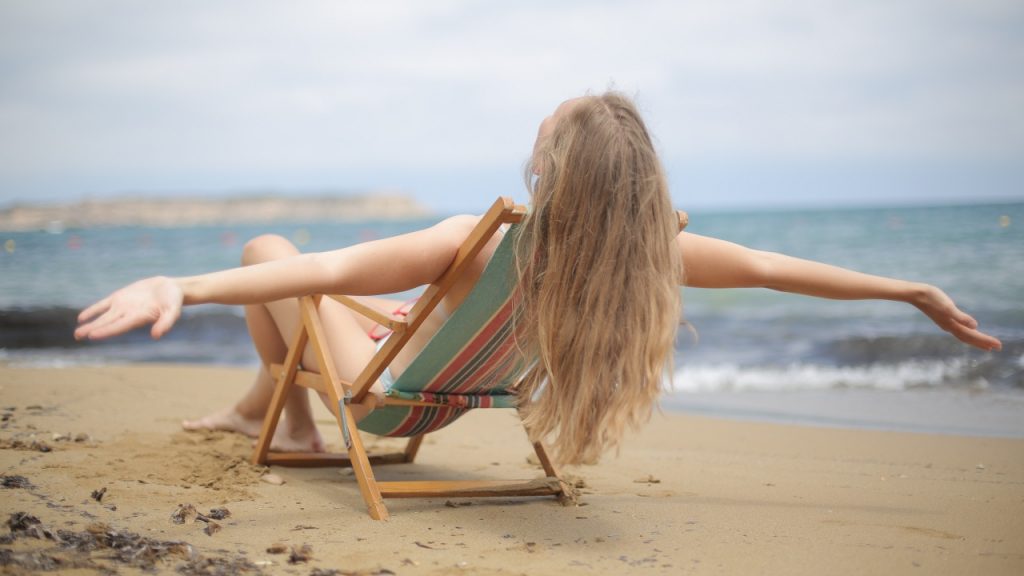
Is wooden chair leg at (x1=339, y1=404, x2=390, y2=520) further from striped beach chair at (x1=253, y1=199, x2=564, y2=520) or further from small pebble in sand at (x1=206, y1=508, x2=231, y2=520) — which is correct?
small pebble in sand at (x1=206, y1=508, x2=231, y2=520)

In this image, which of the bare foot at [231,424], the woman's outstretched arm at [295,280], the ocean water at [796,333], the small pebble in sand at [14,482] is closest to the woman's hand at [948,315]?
the ocean water at [796,333]

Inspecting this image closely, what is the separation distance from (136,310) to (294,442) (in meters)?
2.07

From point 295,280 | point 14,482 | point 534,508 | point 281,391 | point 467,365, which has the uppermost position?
point 295,280

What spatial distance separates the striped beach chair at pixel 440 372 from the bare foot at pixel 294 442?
46 centimetres

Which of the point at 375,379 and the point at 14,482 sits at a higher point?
the point at 375,379

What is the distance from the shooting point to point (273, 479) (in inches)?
128

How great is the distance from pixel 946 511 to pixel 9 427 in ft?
13.3

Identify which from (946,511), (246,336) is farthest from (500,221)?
(246,336)

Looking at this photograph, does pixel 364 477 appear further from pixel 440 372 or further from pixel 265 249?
pixel 265 249

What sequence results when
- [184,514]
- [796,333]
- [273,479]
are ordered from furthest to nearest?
[796,333] < [273,479] < [184,514]

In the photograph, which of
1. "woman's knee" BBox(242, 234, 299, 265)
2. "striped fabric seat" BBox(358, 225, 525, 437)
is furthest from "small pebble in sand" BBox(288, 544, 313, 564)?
"woman's knee" BBox(242, 234, 299, 265)

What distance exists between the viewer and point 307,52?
32.2 metres

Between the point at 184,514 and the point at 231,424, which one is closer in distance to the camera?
the point at 184,514

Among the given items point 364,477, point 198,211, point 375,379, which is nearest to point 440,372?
point 375,379
